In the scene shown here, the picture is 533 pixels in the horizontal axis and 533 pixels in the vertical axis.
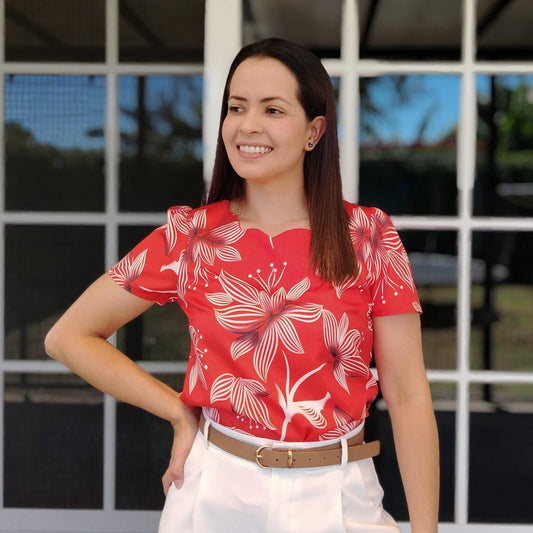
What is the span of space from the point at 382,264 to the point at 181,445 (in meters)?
0.50

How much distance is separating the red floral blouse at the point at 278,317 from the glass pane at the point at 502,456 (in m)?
2.14

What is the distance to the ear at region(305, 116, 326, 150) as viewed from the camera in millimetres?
1439

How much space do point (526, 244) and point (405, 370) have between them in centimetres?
688

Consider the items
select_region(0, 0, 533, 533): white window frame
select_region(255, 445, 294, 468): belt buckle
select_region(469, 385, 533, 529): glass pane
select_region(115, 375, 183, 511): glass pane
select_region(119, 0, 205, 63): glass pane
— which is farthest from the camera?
select_region(469, 385, 533, 529): glass pane

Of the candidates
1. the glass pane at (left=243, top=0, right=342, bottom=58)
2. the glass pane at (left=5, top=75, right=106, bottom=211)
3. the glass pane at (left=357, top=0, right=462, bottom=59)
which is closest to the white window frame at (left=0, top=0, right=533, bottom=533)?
the glass pane at (left=5, top=75, right=106, bottom=211)

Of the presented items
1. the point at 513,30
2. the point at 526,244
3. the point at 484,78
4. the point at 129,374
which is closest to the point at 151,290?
the point at 129,374

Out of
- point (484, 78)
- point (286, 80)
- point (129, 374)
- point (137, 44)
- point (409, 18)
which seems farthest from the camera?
point (484, 78)

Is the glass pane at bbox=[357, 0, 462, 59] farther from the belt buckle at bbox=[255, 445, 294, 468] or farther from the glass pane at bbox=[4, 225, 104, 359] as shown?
the belt buckle at bbox=[255, 445, 294, 468]

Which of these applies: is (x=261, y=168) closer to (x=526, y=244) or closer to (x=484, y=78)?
(x=484, y=78)

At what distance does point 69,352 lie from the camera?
150 centimetres

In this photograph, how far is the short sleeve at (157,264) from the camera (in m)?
1.46

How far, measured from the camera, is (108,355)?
151 centimetres

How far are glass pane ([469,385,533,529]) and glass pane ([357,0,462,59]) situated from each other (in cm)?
189

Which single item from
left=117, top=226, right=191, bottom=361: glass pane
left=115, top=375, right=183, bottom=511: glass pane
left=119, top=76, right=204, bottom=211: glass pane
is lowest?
left=115, top=375, right=183, bottom=511: glass pane
